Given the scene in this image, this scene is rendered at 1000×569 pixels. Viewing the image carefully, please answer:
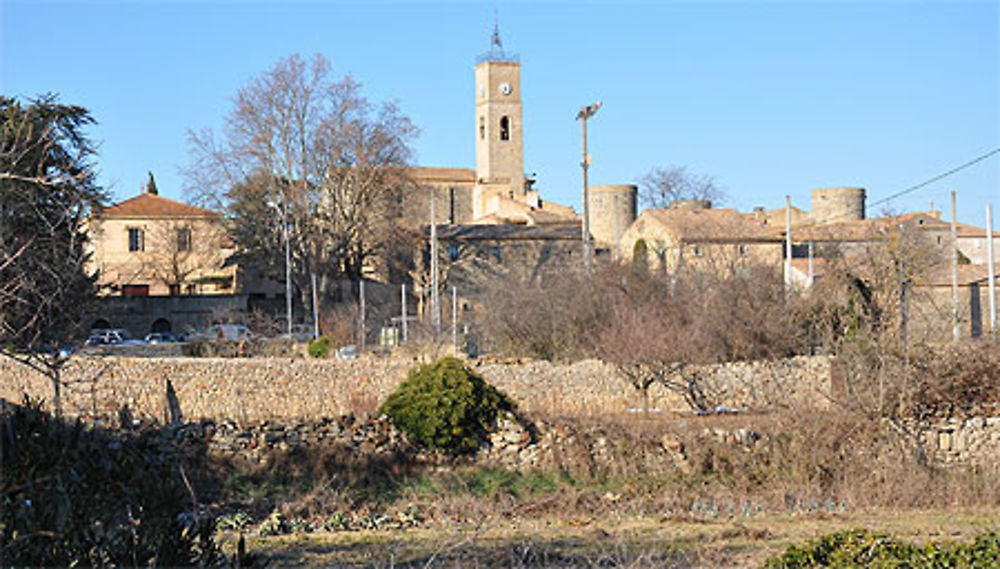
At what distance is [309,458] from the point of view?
69.9ft

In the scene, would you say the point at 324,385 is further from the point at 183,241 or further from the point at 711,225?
the point at 183,241

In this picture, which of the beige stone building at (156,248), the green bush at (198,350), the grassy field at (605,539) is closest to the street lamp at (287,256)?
the green bush at (198,350)

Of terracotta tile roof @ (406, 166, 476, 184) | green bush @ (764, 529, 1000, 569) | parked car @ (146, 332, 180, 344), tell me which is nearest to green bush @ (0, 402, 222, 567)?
green bush @ (764, 529, 1000, 569)

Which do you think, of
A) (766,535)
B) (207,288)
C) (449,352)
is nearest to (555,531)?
(766,535)

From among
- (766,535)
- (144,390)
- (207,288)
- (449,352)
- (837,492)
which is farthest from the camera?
(207,288)

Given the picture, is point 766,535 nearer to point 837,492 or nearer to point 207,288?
point 837,492

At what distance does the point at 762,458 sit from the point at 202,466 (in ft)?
33.8

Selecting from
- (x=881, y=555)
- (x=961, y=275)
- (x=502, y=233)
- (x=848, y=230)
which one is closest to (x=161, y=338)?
(x=502, y=233)

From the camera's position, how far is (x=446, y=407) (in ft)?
71.7

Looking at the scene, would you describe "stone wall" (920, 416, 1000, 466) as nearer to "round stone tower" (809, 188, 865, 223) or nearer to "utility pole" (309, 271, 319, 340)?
"utility pole" (309, 271, 319, 340)

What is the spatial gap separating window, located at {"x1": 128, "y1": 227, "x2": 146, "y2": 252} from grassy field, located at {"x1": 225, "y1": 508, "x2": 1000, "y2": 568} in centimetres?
5126

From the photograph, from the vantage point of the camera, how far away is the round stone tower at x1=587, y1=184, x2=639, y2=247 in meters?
75.9

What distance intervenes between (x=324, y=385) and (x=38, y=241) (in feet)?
36.0

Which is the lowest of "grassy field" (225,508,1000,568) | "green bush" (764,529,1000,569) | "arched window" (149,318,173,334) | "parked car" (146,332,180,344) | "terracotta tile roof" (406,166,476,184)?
"grassy field" (225,508,1000,568)
